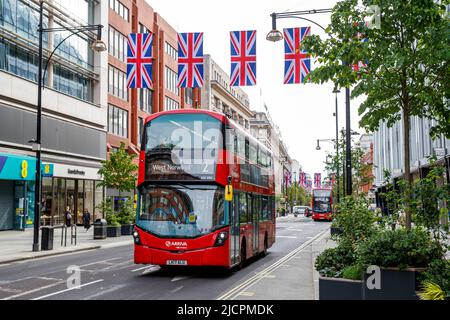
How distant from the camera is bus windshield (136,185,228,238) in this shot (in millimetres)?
14109

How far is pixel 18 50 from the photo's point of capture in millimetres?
35719

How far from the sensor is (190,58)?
2269 centimetres

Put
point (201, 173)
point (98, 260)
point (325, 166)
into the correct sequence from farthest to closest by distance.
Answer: point (325, 166)
point (98, 260)
point (201, 173)

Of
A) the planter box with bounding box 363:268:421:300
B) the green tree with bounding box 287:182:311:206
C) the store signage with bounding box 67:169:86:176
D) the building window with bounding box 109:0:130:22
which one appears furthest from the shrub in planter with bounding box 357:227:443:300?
the green tree with bounding box 287:182:311:206

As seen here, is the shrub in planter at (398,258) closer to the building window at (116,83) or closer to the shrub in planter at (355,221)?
the shrub in planter at (355,221)

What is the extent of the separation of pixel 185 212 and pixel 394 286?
6.74 m

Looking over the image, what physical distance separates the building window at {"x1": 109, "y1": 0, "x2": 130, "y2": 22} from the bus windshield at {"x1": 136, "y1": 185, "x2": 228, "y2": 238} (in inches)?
1567

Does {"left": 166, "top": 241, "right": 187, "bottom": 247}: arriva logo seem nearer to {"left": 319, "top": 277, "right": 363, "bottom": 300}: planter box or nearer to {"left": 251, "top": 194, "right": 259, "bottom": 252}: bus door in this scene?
{"left": 251, "top": 194, "right": 259, "bottom": 252}: bus door

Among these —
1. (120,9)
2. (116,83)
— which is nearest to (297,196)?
(116,83)

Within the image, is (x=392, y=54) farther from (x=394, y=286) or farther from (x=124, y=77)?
(x=124, y=77)

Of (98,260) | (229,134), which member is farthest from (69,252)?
(229,134)

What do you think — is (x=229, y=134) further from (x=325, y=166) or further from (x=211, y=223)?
(x=325, y=166)

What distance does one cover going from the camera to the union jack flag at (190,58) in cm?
2262

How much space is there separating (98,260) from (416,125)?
33184 mm
